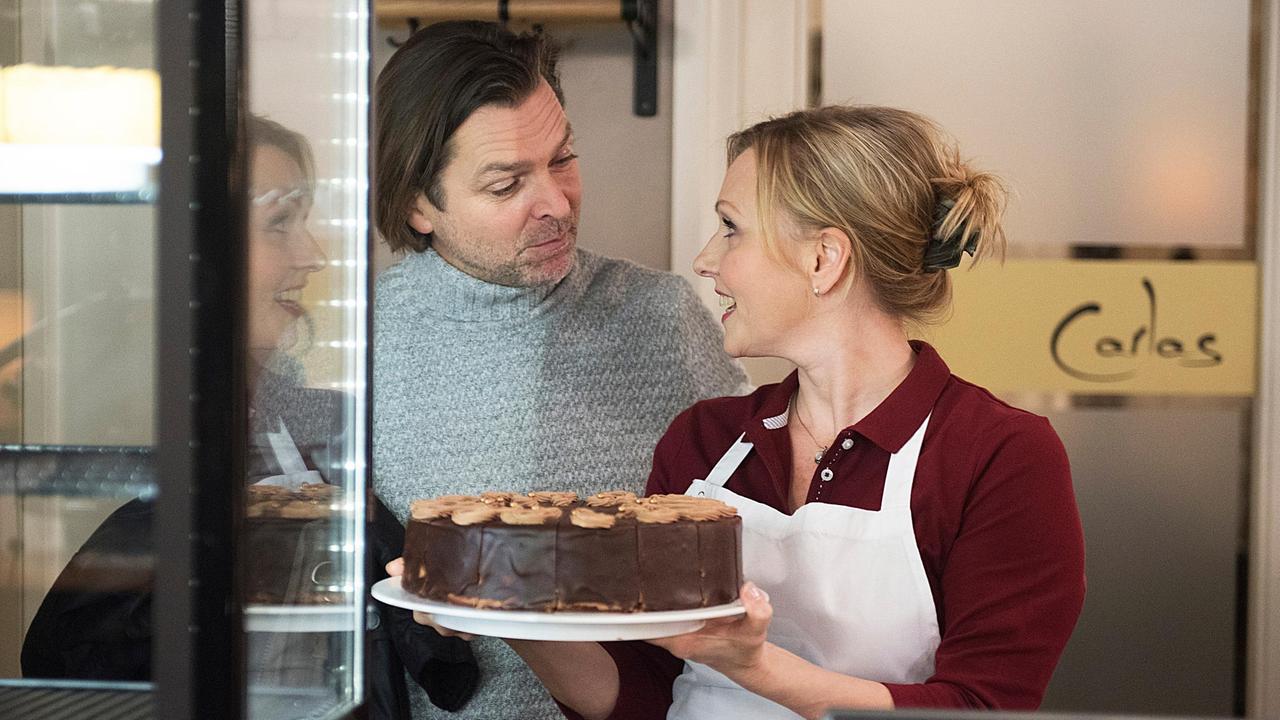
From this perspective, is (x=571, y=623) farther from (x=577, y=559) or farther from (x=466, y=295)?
(x=466, y=295)

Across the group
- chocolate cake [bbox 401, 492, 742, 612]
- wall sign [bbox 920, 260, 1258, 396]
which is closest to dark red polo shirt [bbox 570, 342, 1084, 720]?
chocolate cake [bbox 401, 492, 742, 612]

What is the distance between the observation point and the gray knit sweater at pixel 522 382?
1680 millimetres

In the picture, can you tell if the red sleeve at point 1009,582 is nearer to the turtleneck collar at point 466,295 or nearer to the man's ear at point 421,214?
the turtleneck collar at point 466,295

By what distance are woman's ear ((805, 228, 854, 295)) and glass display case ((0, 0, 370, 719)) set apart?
2.00 ft

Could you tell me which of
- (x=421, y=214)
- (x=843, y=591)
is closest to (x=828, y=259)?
(x=843, y=591)

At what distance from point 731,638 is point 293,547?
1.25 ft

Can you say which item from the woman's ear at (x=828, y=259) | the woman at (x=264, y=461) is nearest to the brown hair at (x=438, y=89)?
the woman's ear at (x=828, y=259)

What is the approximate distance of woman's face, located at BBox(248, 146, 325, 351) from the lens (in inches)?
29.7

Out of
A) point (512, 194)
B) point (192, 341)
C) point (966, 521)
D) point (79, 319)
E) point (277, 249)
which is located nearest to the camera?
point (192, 341)

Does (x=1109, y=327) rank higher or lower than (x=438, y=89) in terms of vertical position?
lower

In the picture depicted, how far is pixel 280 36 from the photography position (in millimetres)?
819

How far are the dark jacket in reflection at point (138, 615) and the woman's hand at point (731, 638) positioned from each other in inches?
10.1

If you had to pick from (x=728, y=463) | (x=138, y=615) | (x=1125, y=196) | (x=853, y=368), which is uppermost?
(x=1125, y=196)

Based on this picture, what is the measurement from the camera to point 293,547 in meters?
0.85
